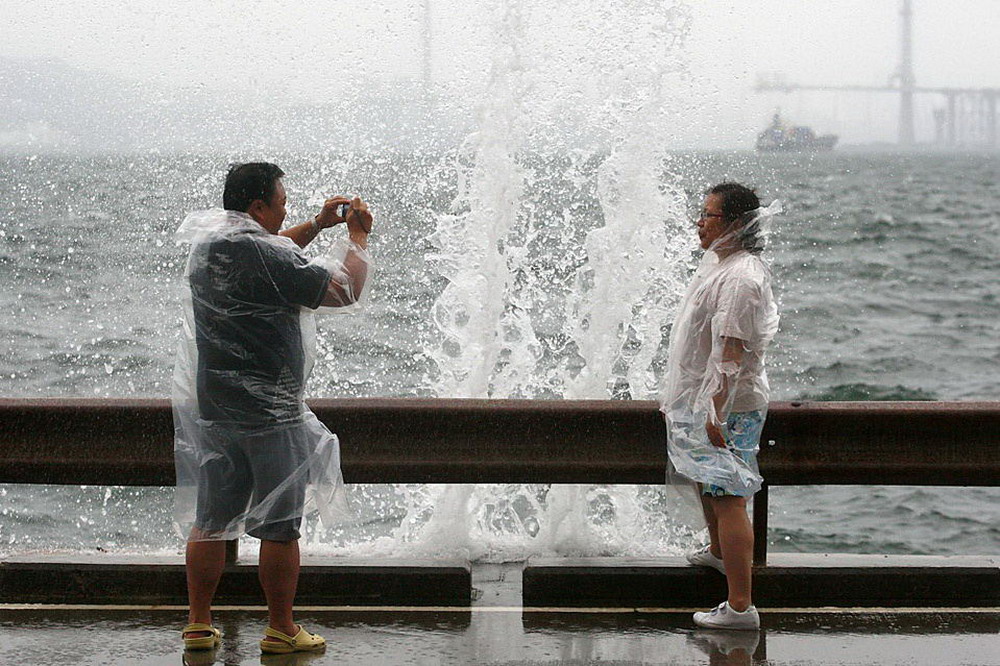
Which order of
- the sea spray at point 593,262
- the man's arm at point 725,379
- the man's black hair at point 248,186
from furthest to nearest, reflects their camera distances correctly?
the sea spray at point 593,262 → the man's arm at point 725,379 → the man's black hair at point 248,186

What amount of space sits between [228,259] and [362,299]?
0.53 metres

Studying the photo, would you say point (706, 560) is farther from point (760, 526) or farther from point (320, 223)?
point (320, 223)

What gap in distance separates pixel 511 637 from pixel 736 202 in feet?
6.52

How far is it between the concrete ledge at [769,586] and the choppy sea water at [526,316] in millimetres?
600

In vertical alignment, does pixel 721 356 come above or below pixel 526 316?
above

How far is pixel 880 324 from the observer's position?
30328 millimetres

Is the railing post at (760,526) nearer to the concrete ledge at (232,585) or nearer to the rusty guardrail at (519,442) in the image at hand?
the rusty guardrail at (519,442)

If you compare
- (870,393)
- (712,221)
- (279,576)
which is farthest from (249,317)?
(870,393)

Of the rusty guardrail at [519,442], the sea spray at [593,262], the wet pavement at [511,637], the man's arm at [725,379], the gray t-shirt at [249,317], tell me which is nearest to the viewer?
the gray t-shirt at [249,317]

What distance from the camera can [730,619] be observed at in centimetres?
580

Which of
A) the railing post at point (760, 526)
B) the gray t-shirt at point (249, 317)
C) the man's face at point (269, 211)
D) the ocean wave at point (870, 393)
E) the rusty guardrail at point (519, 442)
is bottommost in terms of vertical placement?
the ocean wave at point (870, 393)

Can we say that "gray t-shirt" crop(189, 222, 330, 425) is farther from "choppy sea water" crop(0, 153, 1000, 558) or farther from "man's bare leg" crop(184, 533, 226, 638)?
"choppy sea water" crop(0, 153, 1000, 558)

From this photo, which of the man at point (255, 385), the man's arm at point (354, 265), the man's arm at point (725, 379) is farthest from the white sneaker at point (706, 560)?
the man's arm at point (354, 265)

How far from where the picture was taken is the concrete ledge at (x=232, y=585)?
20.3 feet
